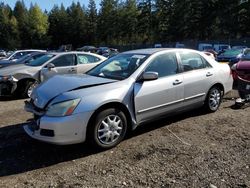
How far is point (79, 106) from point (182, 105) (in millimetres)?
2386

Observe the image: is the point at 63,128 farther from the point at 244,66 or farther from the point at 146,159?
the point at 244,66

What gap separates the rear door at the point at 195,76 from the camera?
679 cm

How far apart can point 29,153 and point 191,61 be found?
3.69m

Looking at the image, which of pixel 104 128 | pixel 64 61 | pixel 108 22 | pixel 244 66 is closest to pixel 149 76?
pixel 104 128

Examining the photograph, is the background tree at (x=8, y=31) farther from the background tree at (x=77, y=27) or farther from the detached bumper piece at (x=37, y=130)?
the detached bumper piece at (x=37, y=130)

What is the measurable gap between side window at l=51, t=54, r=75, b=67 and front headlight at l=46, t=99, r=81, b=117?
601cm

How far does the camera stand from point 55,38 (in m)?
99.8

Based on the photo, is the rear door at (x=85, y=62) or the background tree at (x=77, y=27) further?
the background tree at (x=77, y=27)

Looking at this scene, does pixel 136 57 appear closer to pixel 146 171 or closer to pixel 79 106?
pixel 79 106

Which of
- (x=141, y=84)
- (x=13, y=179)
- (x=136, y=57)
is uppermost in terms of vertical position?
(x=136, y=57)

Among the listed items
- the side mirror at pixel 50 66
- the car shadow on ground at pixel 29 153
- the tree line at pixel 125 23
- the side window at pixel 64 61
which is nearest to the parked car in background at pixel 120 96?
the car shadow on ground at pixel 29 153

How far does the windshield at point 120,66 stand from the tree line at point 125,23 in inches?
2155

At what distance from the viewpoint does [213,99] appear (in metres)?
7.56

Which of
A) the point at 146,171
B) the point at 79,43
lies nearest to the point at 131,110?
the point at 146,171
